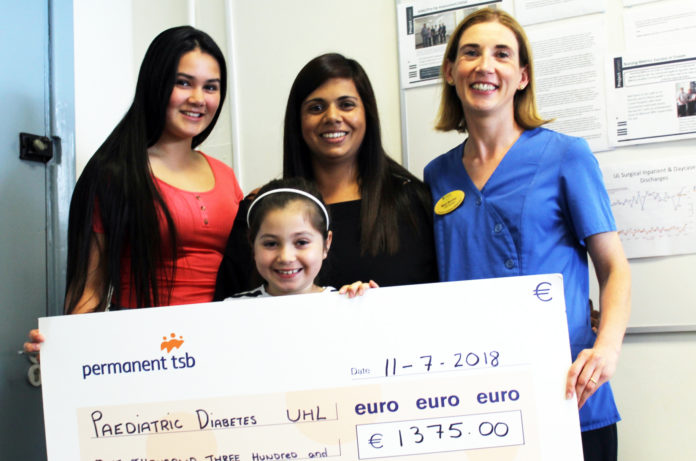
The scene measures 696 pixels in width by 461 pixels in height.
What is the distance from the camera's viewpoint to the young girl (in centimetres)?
142

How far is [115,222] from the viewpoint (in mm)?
1478

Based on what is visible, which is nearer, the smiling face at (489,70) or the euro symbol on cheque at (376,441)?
the euro symbol on cheque at (376,441)

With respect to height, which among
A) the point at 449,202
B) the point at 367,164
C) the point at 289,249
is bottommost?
the point at 289,249

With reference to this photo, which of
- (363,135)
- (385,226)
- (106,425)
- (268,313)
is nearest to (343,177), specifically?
(363,135)

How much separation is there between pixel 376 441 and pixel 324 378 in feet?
0.55

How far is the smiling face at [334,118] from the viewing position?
1.62 metres

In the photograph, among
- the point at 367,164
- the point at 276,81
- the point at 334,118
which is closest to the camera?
the point at 334,118

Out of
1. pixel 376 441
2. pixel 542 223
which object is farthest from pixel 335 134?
pixel 376 441

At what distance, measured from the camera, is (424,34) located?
2.05 meters

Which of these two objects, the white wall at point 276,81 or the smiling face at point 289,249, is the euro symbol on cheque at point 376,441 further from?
the white wall at point 276,81

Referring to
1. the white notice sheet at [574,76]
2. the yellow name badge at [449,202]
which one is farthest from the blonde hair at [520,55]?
the white notice sheet at [574,76]

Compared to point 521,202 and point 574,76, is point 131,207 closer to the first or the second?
point 521,202

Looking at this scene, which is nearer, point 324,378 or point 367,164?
point 324,378

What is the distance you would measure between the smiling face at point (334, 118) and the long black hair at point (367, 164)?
3 centimetres
